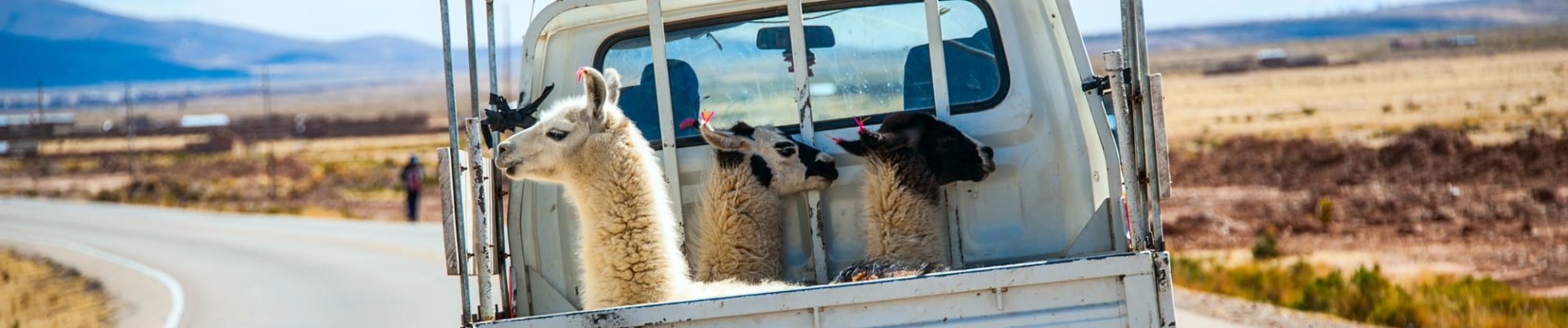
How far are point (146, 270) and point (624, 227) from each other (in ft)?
57.4

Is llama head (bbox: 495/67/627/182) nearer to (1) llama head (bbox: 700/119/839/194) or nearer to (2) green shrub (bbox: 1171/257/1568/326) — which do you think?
(1) llama head (bbox: 700/119/839/194)

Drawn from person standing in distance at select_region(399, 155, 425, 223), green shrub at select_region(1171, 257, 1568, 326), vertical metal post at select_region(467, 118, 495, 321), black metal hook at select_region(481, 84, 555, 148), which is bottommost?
green shrub at select_region(1171, 257, 1568, 326)

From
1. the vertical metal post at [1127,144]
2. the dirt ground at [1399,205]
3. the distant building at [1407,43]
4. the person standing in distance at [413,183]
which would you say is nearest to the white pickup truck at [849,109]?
the vertical metal post at [1127,144]

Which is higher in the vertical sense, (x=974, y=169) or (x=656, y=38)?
(x=656, y=38)

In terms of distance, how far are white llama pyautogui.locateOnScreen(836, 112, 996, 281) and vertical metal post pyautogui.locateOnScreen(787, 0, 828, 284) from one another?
0.16 m

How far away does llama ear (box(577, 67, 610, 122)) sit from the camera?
483cm

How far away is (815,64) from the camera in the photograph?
5.69m

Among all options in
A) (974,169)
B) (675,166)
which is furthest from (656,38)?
(974,169)

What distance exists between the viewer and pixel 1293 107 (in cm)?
6041

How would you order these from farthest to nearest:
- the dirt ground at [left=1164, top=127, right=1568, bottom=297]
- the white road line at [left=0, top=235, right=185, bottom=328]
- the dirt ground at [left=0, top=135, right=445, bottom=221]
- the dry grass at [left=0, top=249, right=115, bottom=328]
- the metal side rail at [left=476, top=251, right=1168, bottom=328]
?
1. the dirt ground at [left=0, top=135, right=445, bottom=221]
2. the dirt ground at [left=1164, top=127, right=1568, bottom=297]
3. the dry grass at [left=0, top=249, right=115, bottom=328]
4. the white road line at [left=0, top=235, right=185, bottom=328]
5. the metal side rail at [left=476, top=251, right=1168, bottom=328]

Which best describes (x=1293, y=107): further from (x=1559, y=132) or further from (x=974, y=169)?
(x=974, y=169)

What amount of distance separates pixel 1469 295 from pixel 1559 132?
24348 millimetres

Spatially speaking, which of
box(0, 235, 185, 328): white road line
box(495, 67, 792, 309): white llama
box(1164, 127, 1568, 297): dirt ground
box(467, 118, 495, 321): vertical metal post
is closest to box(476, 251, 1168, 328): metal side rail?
box(467, 118, 495, 321): vertical metal post

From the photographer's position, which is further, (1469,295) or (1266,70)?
(1266,70)
